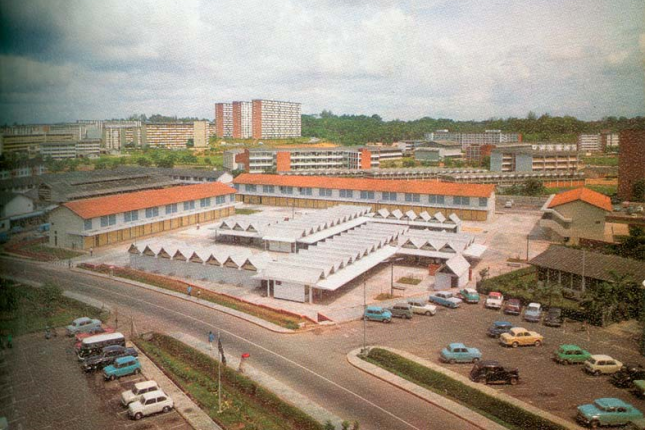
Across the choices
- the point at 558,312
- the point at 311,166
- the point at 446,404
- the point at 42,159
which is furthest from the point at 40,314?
the point at 311,166

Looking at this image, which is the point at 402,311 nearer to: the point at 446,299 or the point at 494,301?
the point at 446,299

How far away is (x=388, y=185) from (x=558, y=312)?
30191 millimetres

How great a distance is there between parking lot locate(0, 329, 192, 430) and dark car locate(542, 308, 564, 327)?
17251 millimetres

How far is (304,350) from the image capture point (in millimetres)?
20812

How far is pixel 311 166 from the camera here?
8794cm

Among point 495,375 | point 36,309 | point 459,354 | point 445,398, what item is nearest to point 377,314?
point 459,354

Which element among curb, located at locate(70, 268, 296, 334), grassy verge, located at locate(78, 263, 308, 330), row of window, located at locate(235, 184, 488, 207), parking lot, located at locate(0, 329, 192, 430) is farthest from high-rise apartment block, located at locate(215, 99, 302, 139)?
parking lot, located at locate(0, 329, 192, 430)

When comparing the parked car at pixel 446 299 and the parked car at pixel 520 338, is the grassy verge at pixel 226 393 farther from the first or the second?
the parked car at pixel 446 299

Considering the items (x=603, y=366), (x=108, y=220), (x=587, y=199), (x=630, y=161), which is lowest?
(x=603, y=366)

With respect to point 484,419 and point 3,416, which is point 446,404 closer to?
point 484,419

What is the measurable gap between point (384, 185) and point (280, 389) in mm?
38256

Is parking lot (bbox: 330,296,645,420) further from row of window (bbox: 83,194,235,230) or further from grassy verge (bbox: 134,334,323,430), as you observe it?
row of window (bbox: 83,194,235,230)

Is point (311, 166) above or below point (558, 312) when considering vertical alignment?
above

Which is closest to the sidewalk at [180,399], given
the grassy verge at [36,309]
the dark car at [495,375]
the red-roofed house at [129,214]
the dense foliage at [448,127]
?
the grassy verge at [36,309]
